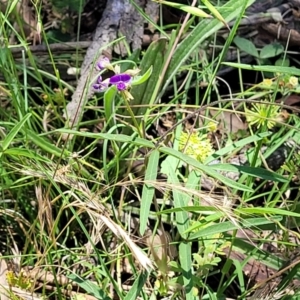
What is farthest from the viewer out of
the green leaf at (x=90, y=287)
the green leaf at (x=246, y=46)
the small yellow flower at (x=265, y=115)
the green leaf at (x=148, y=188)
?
the green leaf at (x=246, y=46)

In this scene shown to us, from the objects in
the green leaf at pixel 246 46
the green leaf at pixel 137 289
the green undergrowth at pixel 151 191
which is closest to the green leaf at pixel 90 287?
the green undergrowth at pixel 151 191

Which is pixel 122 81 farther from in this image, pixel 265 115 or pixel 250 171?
pixel 265 115

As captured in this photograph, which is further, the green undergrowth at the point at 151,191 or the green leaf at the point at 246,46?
the green leaf at the point at 246,46

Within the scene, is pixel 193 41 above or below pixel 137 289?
above

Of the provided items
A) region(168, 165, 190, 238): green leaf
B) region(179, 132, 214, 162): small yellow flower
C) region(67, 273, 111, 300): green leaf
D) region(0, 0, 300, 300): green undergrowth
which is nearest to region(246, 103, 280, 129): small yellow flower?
region(0, 0, 300, 300): green undergrowth

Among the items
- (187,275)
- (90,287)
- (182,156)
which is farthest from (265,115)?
(90,287)

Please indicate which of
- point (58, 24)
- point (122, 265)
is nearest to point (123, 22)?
point (58, 24)

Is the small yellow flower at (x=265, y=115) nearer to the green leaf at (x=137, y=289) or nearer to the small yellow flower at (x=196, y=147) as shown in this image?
the small yellow flower at (x=196, y=147)
